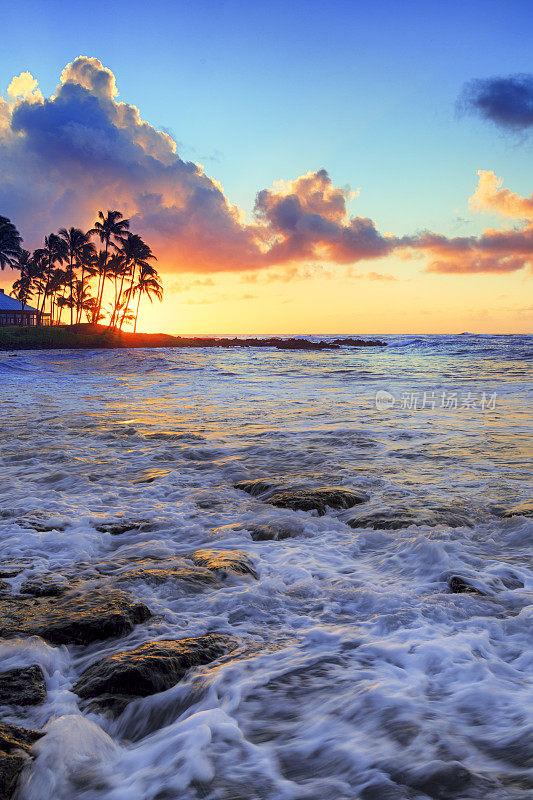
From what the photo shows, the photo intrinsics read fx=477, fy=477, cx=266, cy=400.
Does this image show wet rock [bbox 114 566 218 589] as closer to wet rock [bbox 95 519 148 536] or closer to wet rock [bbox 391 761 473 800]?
wet rock [bbox 95 519 148 536]

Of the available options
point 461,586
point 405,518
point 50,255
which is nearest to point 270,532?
point 405,518

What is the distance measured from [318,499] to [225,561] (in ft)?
5.90

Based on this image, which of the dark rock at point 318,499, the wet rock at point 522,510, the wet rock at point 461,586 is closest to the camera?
the wet rock at point 461,586

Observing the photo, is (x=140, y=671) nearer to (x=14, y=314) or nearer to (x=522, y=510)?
(x=522, y=510)

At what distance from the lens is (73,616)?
3.05m

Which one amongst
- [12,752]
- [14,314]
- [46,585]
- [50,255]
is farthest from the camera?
[50,255]

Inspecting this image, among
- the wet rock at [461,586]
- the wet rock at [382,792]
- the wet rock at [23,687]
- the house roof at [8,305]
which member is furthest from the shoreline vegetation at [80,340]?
the wet rock at [382,792]

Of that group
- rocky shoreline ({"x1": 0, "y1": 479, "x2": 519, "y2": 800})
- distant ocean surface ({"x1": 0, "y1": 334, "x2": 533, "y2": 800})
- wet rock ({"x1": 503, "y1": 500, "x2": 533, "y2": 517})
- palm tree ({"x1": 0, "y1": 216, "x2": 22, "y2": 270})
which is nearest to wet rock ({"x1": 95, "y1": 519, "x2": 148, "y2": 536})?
rocky shoreline ({"x1": 0, "y1": 479, "x2": 519, "y2": 800})

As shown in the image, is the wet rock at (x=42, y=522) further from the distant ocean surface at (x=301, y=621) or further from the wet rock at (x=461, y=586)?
the wet rock at (x=461, y=586)

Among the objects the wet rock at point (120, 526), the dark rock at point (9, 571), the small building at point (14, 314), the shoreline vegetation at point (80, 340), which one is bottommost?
the dark rock at point (9, 571)

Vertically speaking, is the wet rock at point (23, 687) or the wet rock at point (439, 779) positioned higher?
the wet rock at point (439, 779)

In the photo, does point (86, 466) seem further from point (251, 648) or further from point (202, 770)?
point (202, 770)

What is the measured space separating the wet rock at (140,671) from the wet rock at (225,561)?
3.22ft

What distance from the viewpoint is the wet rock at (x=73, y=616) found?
9.52 ft
